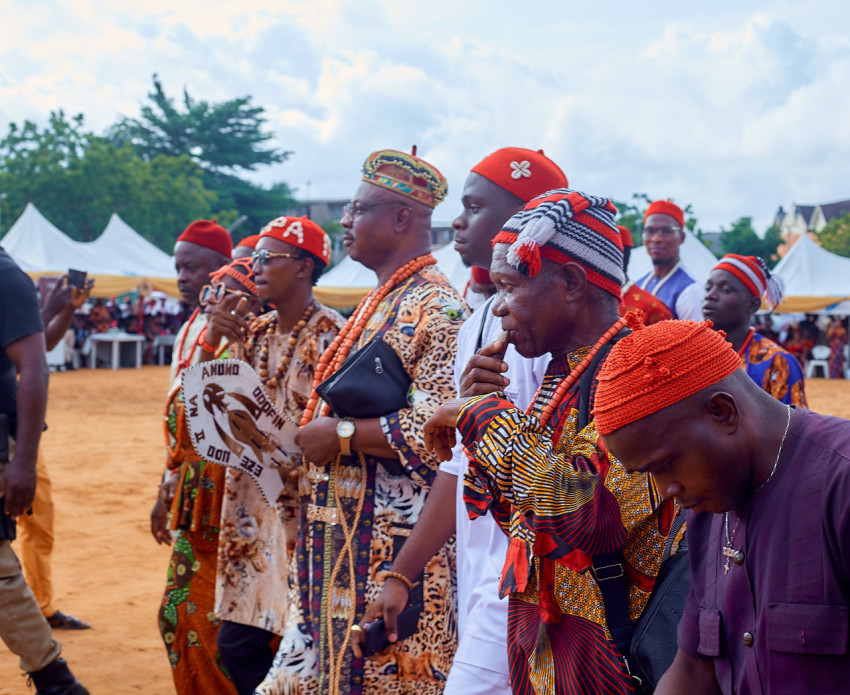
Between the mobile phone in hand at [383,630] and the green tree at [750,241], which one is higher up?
the green tree at [750,241]

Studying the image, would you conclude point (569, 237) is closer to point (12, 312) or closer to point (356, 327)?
point (356, 327)

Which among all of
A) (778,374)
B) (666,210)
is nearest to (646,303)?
(778,374)

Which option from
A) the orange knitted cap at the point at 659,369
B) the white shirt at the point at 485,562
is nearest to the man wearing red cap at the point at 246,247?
the white shirt at the point at 485,562

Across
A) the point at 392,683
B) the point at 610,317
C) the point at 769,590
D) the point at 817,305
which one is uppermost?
the point at 817,305

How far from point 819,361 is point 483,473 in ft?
101

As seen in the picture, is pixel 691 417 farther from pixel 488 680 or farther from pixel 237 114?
pixel 237 114

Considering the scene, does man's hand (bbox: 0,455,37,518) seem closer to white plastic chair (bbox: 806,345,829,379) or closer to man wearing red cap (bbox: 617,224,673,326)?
man wearing red cap (bbox: 617,224,673,326)

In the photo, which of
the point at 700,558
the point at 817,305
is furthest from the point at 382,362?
the point at 817,305

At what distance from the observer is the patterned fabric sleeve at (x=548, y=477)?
2.04 meters

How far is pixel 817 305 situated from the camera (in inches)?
1033

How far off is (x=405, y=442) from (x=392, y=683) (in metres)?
0.89

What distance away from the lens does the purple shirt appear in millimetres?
1522

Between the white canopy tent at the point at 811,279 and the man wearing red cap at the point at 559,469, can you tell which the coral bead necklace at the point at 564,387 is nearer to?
the man wearing red cap at the point at 559,469

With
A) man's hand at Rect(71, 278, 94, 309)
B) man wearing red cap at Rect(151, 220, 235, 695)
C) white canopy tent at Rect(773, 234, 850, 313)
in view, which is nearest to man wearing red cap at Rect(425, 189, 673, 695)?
man wearing red cap at Rect(151, 220, 235, 695)
